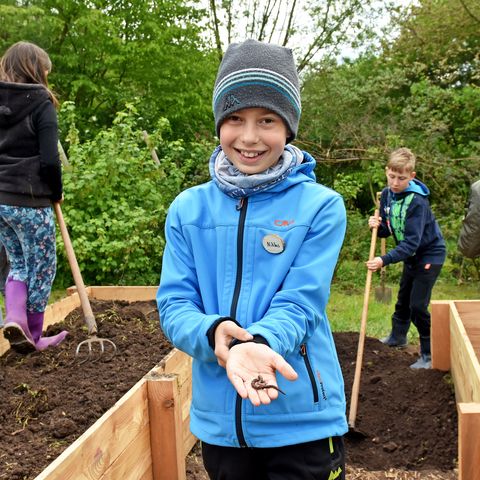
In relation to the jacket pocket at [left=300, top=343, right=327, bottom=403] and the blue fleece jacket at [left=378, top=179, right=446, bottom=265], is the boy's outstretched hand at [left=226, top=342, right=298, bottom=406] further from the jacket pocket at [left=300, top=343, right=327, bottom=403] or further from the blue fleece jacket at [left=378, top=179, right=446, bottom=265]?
the blue fleece jacket at [left=378, top=179, right=446, bottom=265]

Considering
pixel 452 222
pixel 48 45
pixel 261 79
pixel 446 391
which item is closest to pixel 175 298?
pixel 261 79

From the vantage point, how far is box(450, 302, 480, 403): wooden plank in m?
3.33

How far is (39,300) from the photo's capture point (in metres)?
4.50

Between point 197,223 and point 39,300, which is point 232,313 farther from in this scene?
point 39,300

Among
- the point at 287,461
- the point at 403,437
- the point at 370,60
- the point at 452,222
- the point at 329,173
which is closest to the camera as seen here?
the point at 287,461

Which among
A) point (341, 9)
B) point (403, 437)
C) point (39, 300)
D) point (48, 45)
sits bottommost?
point (403, 437)

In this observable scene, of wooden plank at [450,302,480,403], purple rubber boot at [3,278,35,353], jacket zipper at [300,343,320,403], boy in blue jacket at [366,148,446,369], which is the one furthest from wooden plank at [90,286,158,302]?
jacket zipper at [300,343,320,403]

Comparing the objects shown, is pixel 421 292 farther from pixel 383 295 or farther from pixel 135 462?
pixel 135 462

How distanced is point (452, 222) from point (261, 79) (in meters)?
9.06

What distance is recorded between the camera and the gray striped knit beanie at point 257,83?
202 centimetres

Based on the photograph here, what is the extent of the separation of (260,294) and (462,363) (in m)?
2.47

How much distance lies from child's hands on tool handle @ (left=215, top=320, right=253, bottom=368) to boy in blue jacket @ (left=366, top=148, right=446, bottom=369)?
375cm

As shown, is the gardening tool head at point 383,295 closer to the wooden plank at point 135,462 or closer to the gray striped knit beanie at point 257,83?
the wooden plank at point 135,462

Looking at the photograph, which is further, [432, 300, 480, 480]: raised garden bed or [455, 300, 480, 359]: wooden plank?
[455, 300, 480, 359]: wooden plank
